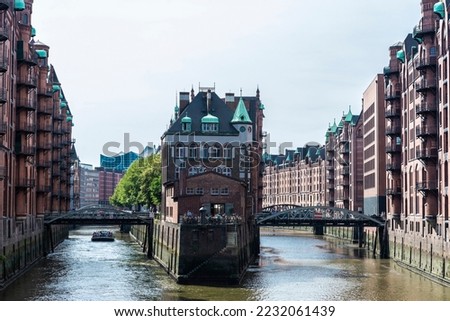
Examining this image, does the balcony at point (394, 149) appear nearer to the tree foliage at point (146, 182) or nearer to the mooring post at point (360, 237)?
the mooring post at point (360, 237)

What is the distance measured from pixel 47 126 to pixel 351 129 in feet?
190

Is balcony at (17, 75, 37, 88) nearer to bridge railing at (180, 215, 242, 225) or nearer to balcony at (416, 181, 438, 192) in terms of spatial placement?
bridge railing at (180, 215, 242, 225)

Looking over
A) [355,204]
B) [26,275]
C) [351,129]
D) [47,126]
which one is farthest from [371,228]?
[26,275]

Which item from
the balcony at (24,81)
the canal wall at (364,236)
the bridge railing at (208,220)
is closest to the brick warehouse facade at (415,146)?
the canal wall at (364,236)

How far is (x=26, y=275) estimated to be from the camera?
214 ft

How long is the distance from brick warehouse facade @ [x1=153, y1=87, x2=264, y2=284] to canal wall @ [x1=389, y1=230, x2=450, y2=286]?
607 inches

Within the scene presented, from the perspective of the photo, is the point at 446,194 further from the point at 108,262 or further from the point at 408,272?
the point at 108,262

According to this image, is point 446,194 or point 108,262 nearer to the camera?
point 446,194

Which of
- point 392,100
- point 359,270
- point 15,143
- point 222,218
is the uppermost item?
point 392,100

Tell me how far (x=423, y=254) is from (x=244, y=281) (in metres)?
17.8

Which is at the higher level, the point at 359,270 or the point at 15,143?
the point at 15,143

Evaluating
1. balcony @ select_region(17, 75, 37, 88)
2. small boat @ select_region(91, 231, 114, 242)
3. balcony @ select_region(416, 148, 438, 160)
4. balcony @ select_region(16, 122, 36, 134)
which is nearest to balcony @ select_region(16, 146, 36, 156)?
balcony @ select_region(16, 122, 36, 134)

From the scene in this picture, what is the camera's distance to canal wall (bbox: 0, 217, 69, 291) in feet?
188

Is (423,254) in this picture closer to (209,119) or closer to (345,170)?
(209,119)
